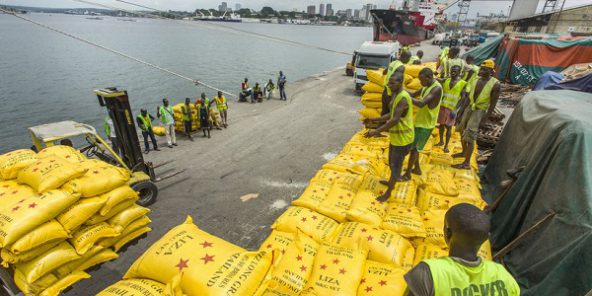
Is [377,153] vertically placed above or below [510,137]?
below

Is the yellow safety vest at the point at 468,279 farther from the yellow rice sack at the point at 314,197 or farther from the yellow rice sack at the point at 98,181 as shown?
the yellow rice sack at the point at 98,181

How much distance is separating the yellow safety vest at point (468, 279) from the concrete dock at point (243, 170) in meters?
3.71

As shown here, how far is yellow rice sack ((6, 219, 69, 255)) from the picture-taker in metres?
3.22

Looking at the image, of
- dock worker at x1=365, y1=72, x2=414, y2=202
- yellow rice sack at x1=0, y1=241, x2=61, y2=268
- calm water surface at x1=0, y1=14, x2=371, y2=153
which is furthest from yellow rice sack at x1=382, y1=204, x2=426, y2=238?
calm water surface at x1=0, y1=14, x2=371, y2=153

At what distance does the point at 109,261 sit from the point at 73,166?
1.68 m

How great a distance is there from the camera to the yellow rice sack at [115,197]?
3971 millimetres

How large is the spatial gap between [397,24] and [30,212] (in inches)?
1516

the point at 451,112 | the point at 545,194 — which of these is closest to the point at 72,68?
the point at 451,112

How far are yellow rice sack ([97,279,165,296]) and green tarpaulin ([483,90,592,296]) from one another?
4.04m

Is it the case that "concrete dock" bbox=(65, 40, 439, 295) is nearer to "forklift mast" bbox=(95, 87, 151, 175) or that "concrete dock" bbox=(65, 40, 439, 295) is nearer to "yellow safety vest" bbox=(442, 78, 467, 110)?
"forklift mast" bbox=(95, 87, 151, 175)

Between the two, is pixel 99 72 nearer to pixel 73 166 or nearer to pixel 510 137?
pixel 73 166

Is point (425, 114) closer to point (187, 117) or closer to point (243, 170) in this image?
point (243, 170)

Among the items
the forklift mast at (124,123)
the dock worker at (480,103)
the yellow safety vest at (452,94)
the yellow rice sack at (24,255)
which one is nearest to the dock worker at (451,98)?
the yellow safety vest at (452,94)

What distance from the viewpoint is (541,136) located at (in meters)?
4.24
